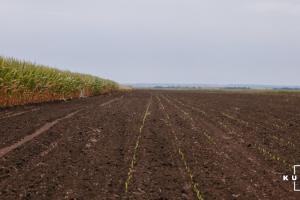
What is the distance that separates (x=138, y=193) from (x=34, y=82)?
20.2 m

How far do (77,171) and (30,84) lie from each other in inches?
717

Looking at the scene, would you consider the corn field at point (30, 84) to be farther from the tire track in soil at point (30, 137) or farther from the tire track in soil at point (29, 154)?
the tire track in soil at point (29, 154)

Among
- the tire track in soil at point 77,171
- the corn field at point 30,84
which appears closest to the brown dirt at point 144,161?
the tire track in soil at point 77,171

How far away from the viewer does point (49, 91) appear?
3052cm

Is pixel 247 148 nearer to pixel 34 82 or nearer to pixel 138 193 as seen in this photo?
pixel 138 193

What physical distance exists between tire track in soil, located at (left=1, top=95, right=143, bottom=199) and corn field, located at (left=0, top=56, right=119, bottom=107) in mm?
10324

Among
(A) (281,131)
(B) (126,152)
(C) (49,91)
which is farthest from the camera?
(C) (49,91)

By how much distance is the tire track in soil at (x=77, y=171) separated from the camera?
23.6 feet

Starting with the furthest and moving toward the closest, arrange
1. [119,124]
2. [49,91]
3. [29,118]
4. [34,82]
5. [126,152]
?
[49,91], [34,82], [29,118], [119,124], [126,152]

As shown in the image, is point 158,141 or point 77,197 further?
point 158,141

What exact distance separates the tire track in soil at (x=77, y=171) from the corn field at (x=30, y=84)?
10324mm

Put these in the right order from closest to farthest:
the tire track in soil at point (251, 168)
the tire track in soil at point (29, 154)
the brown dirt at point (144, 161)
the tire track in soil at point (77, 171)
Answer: the tire track in soil at point (77, 171)
the brown dirt at point (144, 161)
the tire track in soil at point (251, 168)
the tire track in soil at point (29, 154)

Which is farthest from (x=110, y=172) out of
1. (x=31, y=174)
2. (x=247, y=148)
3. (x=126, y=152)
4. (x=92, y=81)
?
(x=92, y=81)

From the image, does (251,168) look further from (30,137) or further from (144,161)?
(30,137)
